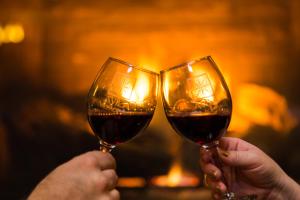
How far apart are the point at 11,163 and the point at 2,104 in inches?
9.4

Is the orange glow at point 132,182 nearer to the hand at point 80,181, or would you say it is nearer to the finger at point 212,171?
the finger at point 212,171

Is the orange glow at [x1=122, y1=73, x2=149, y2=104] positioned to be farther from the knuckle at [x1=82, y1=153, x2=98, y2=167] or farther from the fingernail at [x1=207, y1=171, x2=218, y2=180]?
the fingernail at [x1=207, y1=171, x2=218, y2=180]

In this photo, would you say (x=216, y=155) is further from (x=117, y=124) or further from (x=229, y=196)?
(x=117, y=124)

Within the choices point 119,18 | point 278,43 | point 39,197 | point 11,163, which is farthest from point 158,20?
point 39,197

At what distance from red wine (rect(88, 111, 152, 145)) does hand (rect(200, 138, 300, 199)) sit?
0.19 metres

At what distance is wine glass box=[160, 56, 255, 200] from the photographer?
77 centimetres

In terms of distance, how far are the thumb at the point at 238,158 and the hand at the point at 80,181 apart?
0.25 m

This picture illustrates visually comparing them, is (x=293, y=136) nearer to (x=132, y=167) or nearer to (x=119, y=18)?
(x=132, y=167)

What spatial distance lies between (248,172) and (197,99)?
0.25 meters

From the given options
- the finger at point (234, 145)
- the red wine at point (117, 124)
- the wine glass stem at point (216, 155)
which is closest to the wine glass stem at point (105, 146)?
the red wine at point (117, 124)

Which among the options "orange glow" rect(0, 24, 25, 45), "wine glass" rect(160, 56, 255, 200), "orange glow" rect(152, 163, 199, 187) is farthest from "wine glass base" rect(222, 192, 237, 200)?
"orange glow" rect(0, 24, 25, 45)

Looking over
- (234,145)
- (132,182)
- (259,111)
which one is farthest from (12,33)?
(234,145)

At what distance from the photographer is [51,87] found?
1.97 metres

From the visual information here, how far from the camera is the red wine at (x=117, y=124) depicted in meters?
0.76
